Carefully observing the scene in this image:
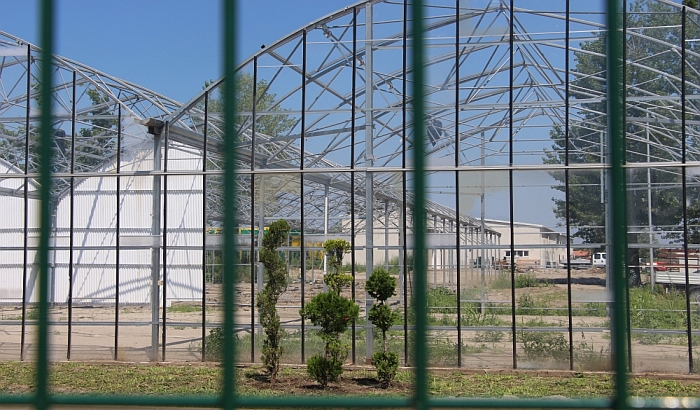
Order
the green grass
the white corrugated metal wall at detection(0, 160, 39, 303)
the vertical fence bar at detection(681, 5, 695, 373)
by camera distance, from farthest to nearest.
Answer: the white corrugated metal wall at detection(0, 160, 39, 303) → the vertical fence bar at detection(681, 5, 695, 373) → the green grass

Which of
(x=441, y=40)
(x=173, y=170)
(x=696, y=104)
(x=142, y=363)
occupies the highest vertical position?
(x=441, y=40)

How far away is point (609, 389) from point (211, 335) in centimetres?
664

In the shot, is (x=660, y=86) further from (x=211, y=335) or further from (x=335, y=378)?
(x=211, y=335)

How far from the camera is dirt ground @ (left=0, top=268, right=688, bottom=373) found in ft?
36.2

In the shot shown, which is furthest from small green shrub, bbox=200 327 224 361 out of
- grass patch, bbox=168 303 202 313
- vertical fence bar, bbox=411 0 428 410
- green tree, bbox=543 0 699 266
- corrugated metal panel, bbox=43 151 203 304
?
vertical fence bar, bbox=411 0 428 410

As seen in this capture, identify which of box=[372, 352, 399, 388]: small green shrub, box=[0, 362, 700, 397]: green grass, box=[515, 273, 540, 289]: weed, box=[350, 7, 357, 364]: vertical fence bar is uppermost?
box=[350, 7, 357, 364]: vertical fence bar

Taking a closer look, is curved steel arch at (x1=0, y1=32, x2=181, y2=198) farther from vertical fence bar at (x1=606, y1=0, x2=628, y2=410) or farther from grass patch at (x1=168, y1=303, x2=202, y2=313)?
vertical fence bar at (x1=606, y1=0, x2=628, y2=410)

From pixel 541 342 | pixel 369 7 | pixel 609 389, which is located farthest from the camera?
pixel 369 7

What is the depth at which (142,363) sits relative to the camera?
12062 mm

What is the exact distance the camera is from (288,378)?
10.5m

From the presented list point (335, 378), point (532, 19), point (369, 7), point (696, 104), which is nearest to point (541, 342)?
point (335, 378)

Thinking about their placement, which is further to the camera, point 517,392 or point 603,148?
point 603,148

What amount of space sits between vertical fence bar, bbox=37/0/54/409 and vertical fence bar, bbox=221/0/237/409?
61 cm

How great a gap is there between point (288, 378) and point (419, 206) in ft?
29.3
